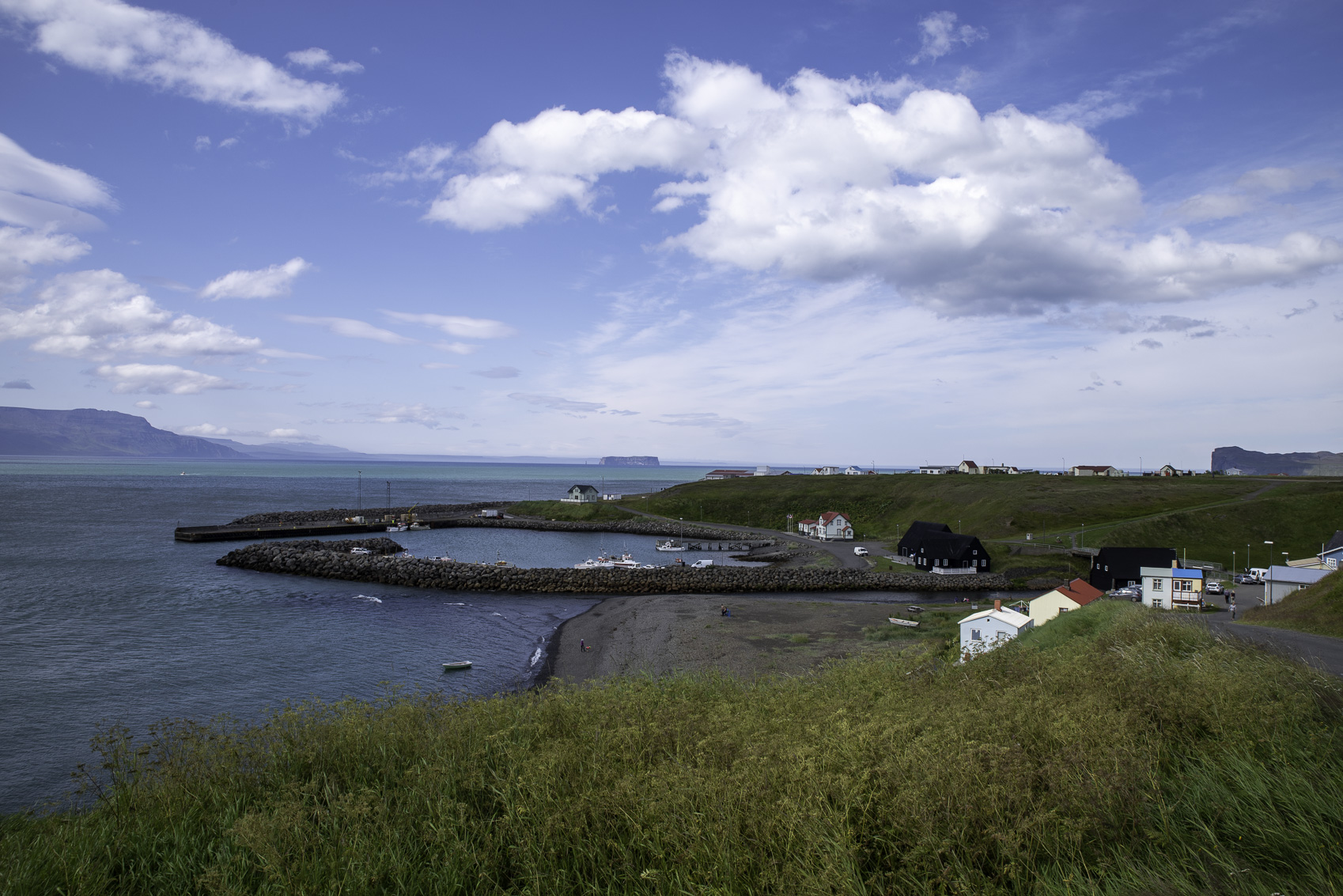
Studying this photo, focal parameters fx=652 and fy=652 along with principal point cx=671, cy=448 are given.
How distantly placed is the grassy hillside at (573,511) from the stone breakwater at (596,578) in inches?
1764

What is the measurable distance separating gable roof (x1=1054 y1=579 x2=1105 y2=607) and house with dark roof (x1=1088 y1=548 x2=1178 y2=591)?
2085 centimetres

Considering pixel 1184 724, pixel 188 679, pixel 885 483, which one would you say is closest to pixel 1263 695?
pixel 1184 724

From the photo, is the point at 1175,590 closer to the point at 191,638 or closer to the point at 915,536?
the point at 915,536

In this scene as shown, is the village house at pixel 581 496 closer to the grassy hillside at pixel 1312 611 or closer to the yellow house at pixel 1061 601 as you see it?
the yellow house at pixel 1061 601

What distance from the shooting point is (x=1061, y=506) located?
78438 millimetres

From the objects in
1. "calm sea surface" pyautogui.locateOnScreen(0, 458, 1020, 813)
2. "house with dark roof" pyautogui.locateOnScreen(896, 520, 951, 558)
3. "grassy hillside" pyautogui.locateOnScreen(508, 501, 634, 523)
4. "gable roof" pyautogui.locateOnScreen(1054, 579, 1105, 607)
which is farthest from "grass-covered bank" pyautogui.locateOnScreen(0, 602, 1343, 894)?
"grassy hillside" pyautogui.locateOnScreen(508, 501, 634, 523)

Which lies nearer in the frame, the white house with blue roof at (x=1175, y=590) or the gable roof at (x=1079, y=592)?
Answer: the gable roof at (x=1079, y=592)

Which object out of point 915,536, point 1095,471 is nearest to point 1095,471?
point 1095,471

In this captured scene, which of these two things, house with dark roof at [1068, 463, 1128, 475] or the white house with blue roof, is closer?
the white house with blue roof

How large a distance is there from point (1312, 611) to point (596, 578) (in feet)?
140

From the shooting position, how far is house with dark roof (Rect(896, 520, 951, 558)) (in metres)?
62.6

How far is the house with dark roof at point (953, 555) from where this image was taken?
187ft

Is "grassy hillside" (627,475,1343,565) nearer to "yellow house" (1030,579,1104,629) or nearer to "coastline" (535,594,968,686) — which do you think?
"coastline" (535,594,968,686)

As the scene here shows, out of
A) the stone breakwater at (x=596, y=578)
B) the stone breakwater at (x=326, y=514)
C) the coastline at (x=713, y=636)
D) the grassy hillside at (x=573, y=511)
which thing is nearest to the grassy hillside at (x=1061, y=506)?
the grassy hillside at (x=573, y=511)
